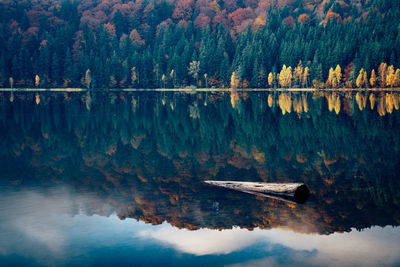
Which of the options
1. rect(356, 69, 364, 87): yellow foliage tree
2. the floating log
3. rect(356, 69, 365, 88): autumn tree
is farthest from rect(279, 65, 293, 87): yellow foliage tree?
the floating log

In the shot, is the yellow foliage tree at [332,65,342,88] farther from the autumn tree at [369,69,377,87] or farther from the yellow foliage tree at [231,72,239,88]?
the yellow foliage tree at [231,72,239,88]

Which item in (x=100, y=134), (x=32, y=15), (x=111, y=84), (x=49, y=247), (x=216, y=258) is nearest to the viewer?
(x=216, y=258)

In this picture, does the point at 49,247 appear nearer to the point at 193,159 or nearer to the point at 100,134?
the point at 193,159

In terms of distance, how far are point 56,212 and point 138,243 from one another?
357 centimetres

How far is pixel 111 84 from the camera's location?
126938 millimetres

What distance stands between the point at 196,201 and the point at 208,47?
12415 cm

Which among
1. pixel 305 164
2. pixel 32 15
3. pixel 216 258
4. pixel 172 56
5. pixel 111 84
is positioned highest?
pixel 32 15

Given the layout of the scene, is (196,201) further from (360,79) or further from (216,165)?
(360,79)

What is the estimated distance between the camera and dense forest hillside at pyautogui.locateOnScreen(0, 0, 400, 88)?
4542 inches

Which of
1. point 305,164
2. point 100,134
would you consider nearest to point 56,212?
point 305,164

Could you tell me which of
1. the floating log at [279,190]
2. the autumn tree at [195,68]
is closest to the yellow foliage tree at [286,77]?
the autumn tree at [195,68]

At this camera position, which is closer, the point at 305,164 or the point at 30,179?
the point at 30,179

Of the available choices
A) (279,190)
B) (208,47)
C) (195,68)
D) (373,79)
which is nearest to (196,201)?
(279,190)

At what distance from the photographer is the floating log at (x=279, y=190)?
1341cm
